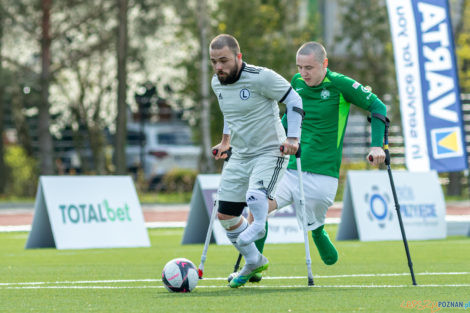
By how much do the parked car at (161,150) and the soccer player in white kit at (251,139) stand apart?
114 ft

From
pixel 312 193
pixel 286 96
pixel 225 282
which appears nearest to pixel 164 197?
pixel 225 282

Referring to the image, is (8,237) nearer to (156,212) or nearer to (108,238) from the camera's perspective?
(108,238)

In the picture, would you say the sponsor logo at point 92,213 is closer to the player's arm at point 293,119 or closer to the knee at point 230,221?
the knee at point 230,221

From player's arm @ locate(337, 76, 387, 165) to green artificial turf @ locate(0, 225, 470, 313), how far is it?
3.95 ft

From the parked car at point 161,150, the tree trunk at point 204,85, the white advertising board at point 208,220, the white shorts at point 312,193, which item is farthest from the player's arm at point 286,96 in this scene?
the parked car at point 161,150

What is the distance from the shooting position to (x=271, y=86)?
9.70m

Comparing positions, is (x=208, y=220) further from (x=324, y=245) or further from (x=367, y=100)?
(x=367, y=100)

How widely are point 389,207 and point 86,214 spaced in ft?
16.7

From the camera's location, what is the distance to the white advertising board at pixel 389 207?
1806cm

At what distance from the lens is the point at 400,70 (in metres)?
21.1

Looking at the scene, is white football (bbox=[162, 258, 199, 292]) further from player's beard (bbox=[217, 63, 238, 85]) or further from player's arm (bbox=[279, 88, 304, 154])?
player's beard (bbox=[217, 63, 238, 85])

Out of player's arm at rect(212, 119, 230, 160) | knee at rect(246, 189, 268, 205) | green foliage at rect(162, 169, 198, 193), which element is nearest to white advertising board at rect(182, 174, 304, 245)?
player's arm at rect(212, 119, 230, 160)

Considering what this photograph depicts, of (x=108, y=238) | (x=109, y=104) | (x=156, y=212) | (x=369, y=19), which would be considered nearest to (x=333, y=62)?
(x=369, y=19)

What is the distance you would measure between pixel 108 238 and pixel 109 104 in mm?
30148
